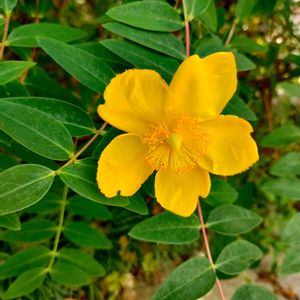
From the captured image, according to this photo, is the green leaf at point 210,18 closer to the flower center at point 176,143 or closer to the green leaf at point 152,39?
the green leaf at point 152,39

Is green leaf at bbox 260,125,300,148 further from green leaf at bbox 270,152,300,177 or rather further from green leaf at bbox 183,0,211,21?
green leaf at bbox 183,0,211,21

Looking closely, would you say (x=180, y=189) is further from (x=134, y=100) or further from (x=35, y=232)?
(x=35, y=232)

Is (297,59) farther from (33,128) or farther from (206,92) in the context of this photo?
(33,128)

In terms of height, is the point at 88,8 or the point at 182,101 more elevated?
the point at 182,101

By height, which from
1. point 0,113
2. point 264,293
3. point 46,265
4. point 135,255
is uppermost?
point 0,113

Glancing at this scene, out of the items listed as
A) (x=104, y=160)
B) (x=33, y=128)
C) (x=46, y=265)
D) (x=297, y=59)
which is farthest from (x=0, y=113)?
(x=297, y=59)

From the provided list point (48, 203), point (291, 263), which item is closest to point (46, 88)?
point (48, 203)
